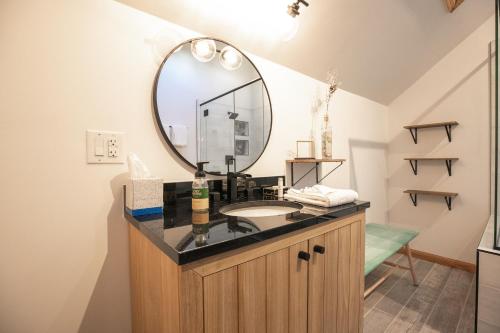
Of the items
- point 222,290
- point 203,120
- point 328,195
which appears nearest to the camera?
point 222,290

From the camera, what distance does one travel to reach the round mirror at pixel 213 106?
1.07 m

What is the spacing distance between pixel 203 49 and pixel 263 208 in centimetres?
86

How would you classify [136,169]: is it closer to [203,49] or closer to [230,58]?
[203,49]

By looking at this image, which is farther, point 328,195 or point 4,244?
point 328,195

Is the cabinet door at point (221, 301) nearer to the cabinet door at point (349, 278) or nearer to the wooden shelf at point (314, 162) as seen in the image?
the cabinet door at point (349, 278)

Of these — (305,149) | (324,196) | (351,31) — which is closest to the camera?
(324,196)

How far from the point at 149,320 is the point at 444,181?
112 inches

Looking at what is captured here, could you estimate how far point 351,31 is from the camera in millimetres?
1550

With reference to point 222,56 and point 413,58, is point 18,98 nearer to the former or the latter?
point 222,56

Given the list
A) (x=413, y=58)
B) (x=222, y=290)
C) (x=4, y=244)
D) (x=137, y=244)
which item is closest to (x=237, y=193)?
(x=137, y=244)

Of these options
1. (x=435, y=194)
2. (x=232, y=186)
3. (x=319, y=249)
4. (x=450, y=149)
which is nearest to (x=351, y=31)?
(x=232, y=186)

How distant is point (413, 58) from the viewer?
6.95 ft

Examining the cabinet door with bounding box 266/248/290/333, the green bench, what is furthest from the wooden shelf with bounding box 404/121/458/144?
the cabinet door with bounding box 266/248/290/333

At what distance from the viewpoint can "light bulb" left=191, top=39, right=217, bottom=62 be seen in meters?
1.13
